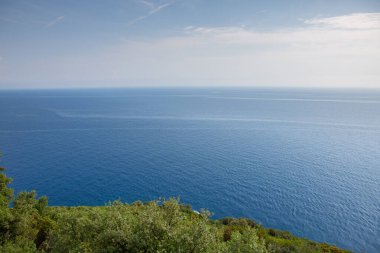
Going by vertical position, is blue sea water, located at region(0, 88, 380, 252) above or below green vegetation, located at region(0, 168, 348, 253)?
below

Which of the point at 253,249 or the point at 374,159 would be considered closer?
the point at 253,249

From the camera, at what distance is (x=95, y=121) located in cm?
16200

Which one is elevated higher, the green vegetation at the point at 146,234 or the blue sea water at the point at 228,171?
the green vegetation at the point at 146,234

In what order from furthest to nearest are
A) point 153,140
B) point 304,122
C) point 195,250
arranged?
1. point 304,122
2. point 153,140
3. point 195,250

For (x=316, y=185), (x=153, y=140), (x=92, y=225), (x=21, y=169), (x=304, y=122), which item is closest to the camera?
(x=92, y=225)

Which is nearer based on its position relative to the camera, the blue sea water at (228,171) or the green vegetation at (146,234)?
the green vegetation at (146,234)

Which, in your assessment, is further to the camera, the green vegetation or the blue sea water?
the blue sea water

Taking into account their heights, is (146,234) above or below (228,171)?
above

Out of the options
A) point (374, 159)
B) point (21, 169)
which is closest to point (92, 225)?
point (21, 169)

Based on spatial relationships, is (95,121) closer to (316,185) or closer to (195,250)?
(316,185)

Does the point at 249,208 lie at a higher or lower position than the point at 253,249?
lower

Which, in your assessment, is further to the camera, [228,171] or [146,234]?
[228,171]

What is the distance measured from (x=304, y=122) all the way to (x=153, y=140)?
10383cm

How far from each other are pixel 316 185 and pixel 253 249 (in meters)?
62.7
